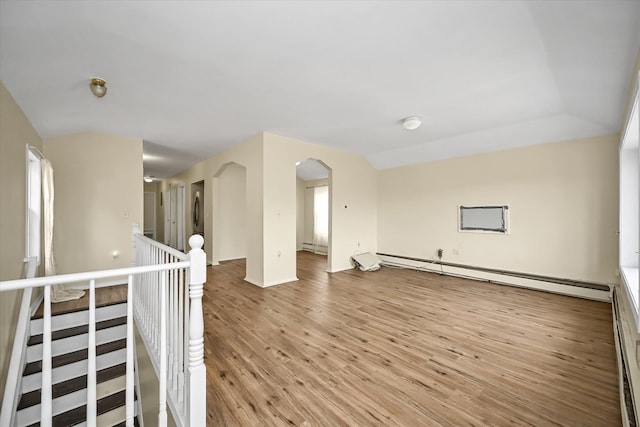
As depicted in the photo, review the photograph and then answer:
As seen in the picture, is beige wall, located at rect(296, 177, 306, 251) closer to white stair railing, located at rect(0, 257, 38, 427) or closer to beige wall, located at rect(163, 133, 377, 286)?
beige wall, located at rect(163, 133, 377, 286)

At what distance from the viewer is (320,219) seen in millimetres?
8008

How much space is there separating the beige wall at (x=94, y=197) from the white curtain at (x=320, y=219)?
4.72 m

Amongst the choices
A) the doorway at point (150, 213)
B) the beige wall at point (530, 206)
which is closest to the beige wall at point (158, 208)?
the doorway at point (150, 213)

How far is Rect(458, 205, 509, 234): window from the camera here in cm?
Answer: 448

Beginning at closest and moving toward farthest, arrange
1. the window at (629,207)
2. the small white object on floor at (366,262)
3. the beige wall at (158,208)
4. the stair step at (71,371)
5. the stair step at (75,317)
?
the stair step at (71,371), the stair step at (75,317), the window at (629,207), the small white object on floor at (366,262), the beige wall at (158,208)

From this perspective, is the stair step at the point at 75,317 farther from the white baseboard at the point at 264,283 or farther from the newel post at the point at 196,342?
the newel post at the point at 196,342

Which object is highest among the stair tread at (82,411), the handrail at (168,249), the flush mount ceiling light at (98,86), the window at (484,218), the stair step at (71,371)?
the flush mount ceiling light at (98,86)

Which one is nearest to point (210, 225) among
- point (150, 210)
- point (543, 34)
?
point (150, 210)

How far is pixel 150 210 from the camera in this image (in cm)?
966

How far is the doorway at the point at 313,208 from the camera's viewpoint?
7789 millimetres

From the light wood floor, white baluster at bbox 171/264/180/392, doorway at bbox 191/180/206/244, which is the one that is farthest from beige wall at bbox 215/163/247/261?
white baluster at bbox 171/264/180/392

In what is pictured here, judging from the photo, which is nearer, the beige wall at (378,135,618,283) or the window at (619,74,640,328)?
the window at (619,74,640,328)

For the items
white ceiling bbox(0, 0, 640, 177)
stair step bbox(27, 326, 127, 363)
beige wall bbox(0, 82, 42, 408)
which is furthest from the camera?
stair step bbox(27, 326, 127, 363)

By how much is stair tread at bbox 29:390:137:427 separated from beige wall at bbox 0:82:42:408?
0.51 metres
